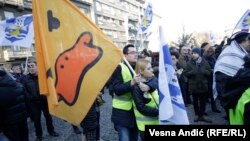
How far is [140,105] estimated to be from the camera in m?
3.35

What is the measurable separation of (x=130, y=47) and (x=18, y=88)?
5.94 feet

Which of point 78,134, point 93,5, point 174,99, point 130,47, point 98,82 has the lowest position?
point 78,134

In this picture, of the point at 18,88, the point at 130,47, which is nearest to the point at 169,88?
the point at 130,47

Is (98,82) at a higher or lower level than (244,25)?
lower

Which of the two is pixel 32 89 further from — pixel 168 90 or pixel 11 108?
pixel 168 90

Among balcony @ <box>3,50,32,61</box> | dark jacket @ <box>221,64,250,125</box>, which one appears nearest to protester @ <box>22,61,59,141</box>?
dark jacket @ <box>221,64,250,125</box>

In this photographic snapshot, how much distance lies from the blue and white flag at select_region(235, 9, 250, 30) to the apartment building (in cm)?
2217

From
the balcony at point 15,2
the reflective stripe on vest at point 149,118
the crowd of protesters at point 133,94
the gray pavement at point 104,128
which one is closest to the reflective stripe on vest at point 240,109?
the crowd of protesters at point 133,94

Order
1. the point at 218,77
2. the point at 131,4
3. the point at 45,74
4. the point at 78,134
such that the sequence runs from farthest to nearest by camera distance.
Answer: the point at 131,4 < the point at 78,134 < the point at 218,77 < the point at 45,74

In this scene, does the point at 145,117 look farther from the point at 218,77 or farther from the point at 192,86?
the point at 192,86

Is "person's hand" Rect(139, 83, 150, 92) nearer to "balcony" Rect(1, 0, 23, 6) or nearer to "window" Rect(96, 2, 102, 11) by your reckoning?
"balcony" Rect(1, 0, 23, 6)

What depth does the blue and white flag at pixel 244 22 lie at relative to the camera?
841 centimetres

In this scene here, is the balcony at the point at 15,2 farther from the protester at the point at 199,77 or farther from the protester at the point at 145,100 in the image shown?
the protester at the point at 145,100

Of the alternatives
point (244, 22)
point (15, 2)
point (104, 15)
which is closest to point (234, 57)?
point (244, 22)
